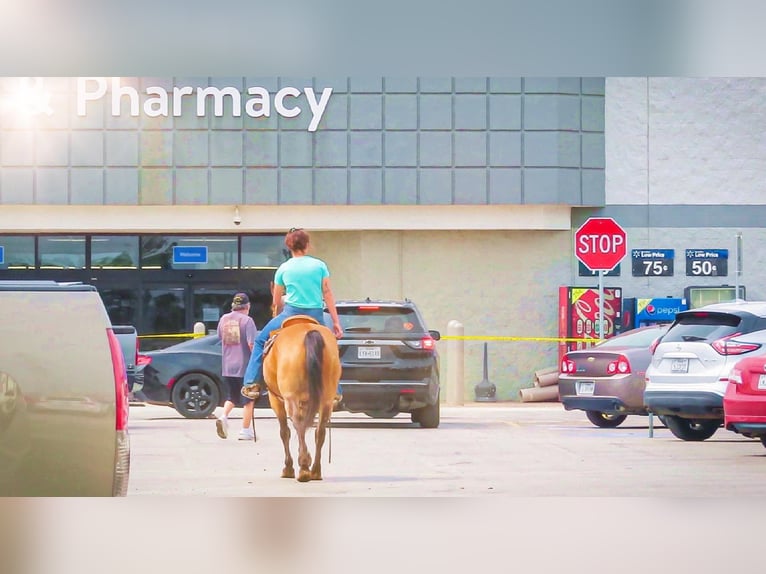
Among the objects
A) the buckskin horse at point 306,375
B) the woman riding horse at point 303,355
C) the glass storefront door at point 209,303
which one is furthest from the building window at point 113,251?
the buckskin horse at point 306,375

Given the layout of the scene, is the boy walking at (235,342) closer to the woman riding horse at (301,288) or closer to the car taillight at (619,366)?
the car taillight at (619,366)

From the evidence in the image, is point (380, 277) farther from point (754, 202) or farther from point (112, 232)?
point (754, 202)

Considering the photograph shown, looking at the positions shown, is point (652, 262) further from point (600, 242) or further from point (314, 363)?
point (314, 363)

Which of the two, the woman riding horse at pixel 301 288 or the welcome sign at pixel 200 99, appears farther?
the welcome sign at pixel 200 99

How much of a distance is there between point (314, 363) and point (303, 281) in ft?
2.96

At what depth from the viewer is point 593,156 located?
3525cm

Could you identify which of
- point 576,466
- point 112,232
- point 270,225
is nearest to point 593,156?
point 270,225

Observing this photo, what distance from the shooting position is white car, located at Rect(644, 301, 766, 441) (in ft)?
63.3

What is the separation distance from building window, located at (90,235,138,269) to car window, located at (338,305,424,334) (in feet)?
45.9

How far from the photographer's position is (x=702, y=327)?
20.0 meters

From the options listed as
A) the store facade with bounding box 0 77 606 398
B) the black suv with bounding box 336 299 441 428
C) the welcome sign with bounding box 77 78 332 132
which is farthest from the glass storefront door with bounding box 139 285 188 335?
the black suv with bounding box 336 299 441 428

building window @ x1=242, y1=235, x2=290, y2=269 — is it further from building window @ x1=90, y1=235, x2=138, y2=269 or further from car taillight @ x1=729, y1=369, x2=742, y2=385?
car taillight @ x1=729, y1=369, x2=742, y2=385

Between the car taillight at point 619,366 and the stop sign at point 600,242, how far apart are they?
1161 centimetres

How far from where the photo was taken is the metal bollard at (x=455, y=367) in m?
31.3
